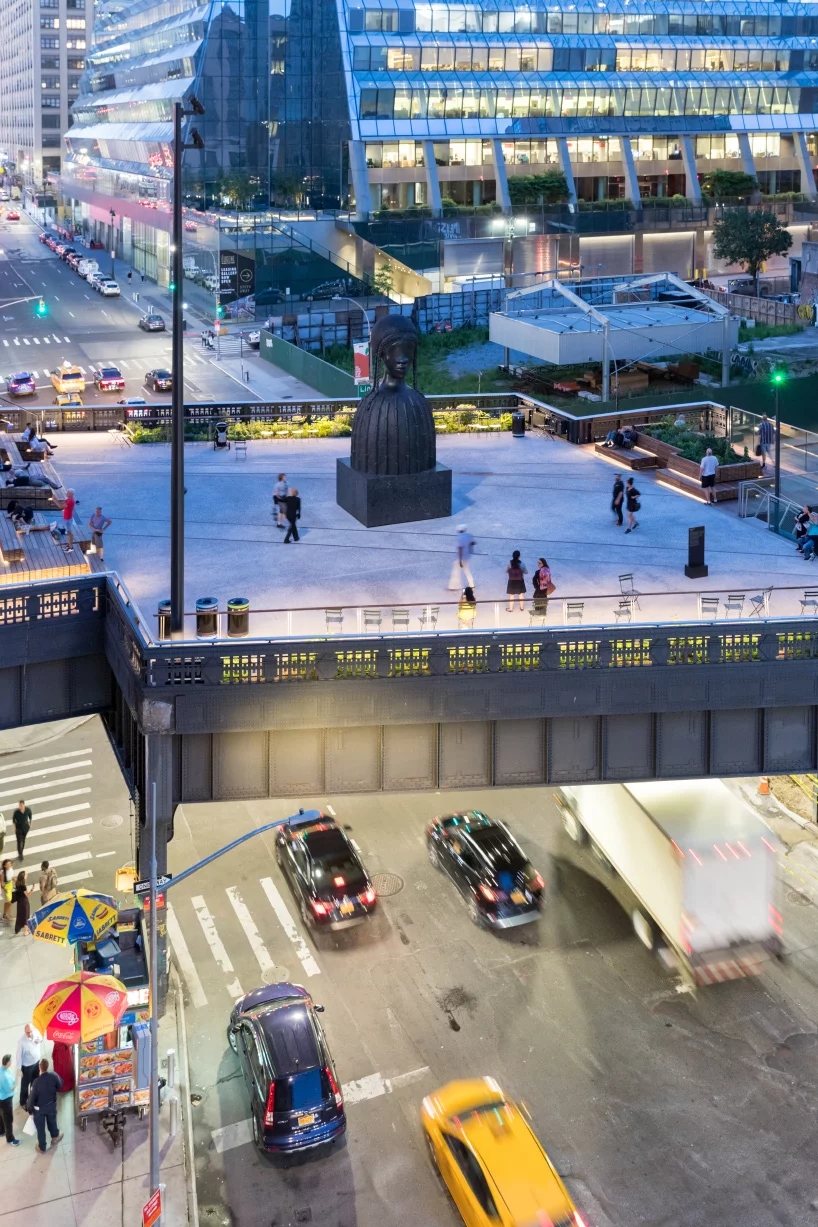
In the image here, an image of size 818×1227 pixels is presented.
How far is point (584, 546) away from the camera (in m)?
34.7

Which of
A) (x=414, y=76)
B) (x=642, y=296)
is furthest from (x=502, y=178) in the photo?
(x=642, y=296)

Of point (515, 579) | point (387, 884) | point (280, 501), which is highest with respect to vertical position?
point (280, 501)

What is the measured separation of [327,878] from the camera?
31984 mm

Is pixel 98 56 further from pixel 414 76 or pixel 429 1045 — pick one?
pixel 429 1045

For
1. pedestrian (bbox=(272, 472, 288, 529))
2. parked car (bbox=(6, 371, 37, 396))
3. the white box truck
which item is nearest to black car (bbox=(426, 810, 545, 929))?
the white box truck

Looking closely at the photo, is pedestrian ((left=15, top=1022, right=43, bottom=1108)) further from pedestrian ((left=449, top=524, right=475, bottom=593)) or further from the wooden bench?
the wooden bench

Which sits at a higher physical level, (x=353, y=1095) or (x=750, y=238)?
(x=750, y=238)

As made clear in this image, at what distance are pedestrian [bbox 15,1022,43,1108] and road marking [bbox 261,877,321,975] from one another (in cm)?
673

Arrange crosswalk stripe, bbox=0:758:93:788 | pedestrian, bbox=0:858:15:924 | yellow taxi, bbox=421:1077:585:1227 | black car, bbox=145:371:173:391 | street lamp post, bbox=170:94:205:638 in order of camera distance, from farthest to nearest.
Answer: black car, bbox=145:371:173:391 < crosswalk stripe, bbox=0:758:93:788 < pedestrian, bbox=0:858:15:924 < street lamp post, bbox=170:94:205:638 < yellow taxi, bbox=421:1077:585:1227

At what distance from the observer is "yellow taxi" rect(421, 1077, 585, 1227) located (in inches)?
826

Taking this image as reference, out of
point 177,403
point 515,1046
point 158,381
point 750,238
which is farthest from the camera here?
point 750,238

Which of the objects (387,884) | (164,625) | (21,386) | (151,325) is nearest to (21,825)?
(387,884)

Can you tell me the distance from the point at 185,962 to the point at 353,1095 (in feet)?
Result: 19.7

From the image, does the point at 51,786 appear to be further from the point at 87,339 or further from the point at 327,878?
the point at 87,339
